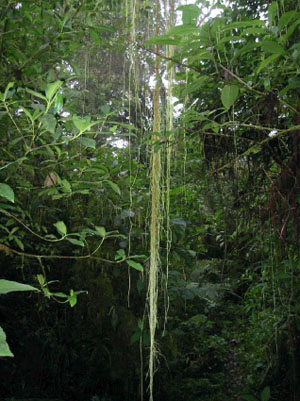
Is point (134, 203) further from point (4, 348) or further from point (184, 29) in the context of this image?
point (4, 348)

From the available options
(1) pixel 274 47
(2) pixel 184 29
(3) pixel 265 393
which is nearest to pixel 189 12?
(2) pixel 184 29

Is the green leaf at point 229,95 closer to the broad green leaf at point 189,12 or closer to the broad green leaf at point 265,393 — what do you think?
the broad green leaf at point 189,12

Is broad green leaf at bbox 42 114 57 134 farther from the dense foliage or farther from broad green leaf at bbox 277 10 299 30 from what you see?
broad green leaf at bbox 277 10 299 30

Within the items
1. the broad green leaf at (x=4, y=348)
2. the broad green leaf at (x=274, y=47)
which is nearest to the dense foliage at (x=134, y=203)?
the broad green leaf at (x=274, y=47)

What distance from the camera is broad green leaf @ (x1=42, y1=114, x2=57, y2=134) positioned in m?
0.82

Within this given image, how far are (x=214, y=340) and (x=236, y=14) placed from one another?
237cm

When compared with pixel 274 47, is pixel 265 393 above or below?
below

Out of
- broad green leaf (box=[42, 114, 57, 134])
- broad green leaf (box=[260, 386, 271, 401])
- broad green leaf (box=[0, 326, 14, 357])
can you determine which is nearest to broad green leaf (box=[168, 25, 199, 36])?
broad green leaf (box=[42, 114, 57, 134])

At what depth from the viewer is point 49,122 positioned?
829 mm

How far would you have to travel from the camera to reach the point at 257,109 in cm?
140

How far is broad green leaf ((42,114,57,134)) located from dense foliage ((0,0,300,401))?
0.26 ft

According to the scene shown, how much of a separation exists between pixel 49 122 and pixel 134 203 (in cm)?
83

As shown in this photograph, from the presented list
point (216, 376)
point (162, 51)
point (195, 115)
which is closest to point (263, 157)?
point (195, 115)

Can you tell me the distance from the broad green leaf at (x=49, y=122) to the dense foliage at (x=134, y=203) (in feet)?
0.26
